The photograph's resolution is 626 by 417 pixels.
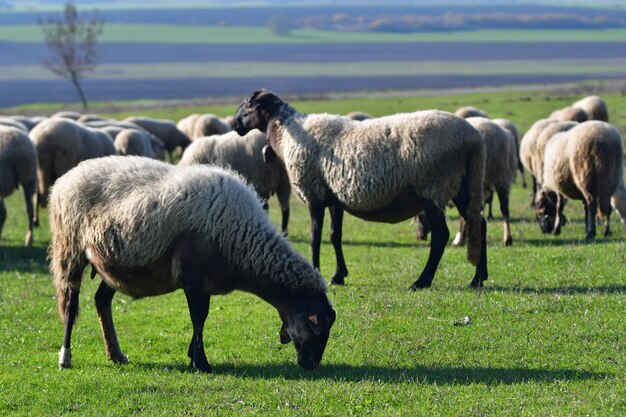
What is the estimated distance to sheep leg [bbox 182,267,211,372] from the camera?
379 inches

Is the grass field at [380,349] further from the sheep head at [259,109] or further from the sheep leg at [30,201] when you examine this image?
the sheep leg at [30,201]

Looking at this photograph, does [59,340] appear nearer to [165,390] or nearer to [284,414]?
[165,390]

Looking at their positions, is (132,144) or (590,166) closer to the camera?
(590,166)

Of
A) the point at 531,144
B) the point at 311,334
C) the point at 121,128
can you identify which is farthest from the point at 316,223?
the point at 121,128

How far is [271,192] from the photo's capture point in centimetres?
1992

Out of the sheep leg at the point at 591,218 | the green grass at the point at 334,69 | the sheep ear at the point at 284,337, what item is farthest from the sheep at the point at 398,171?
the green grass at the point at 334,69

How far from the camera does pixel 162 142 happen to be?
3356 centimetres

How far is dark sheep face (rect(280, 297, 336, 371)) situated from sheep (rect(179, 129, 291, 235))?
975 cm

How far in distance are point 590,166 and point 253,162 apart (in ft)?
20.8

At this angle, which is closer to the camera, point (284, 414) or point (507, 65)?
point (284, 414)

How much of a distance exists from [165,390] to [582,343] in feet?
13.3

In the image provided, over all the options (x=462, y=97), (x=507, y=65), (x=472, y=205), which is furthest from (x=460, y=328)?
(x=507, y=65)

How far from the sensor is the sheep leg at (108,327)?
34.4ft

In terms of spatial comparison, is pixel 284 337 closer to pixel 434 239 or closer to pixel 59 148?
pixel 434 239
